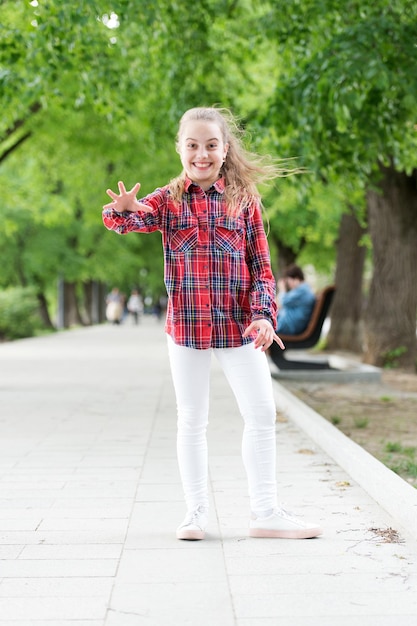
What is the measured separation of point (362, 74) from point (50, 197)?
2115 cm

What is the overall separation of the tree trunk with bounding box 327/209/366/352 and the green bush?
Result: 34.2ft

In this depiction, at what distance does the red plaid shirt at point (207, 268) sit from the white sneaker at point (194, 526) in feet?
2.69

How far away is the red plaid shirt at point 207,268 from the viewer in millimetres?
4359

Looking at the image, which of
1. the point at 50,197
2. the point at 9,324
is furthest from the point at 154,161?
the point at 9,324

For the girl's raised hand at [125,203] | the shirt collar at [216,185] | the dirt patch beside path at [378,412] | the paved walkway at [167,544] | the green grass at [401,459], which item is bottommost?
the dirt patch beside path at [378,412]

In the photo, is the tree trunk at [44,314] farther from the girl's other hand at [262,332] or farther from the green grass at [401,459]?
the girl's other hand at [262,332]

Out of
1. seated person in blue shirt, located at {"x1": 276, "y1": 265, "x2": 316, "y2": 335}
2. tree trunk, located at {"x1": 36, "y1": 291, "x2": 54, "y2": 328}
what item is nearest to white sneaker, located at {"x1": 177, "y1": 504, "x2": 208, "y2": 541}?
seated person in blue shirt, located at {"x1": 276, "y1": 265, "x2": 316, "y2": 335}

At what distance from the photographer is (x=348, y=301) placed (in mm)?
21188

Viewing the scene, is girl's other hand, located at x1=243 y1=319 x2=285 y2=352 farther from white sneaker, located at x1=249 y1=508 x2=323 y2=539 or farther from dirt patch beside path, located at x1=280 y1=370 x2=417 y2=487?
dirt patch beside path, located at x1=280 y1=370 x2=417 y2=487

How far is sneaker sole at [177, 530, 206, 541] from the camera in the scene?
450cm

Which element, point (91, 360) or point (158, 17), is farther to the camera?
point (91, 360)

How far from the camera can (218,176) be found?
4582 mm

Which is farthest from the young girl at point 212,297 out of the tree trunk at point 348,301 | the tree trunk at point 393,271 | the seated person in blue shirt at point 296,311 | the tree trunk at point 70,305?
the tree trunk at point 70,305

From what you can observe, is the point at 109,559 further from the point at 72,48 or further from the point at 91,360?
the point at 91,360
